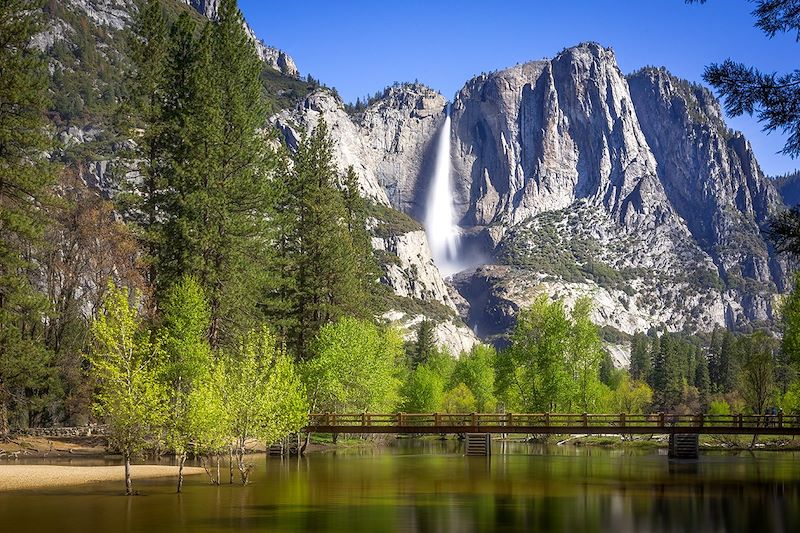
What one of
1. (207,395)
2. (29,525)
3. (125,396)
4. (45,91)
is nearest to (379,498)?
(207,395)

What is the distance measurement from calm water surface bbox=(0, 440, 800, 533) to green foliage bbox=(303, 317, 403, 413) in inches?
549

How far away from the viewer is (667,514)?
28.5m

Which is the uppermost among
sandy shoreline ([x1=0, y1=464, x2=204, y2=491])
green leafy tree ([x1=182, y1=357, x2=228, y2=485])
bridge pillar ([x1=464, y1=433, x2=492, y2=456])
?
green leafy tree ([x1=182, y1=357, x2=228, y2=485])

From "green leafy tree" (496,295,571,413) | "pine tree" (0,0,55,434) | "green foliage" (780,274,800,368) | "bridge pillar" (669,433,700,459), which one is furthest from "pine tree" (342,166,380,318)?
"pine tree" (0,0,55,434)

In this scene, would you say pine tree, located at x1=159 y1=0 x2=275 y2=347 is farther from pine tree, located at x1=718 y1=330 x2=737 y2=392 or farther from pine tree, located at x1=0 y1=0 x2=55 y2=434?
pine tree, located at x1=718 y1=330 x2=737 y2=392

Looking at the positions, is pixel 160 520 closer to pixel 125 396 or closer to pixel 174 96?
pixel 125 396

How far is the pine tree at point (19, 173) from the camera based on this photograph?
45.7 m

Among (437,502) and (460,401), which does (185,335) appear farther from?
(460,401)

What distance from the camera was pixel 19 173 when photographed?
152 ft

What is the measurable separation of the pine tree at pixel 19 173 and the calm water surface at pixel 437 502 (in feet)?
48.0

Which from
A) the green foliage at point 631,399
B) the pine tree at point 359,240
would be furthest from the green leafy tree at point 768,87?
the green foliage at point 631,399

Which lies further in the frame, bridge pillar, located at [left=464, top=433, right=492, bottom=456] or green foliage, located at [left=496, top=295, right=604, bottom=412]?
green foliage, located at [left=496, top=295, right=604, bottom=412]

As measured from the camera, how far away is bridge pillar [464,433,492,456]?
203 ft

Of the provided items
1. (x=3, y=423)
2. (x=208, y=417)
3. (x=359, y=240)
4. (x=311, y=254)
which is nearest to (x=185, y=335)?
(x=3, y=423)
